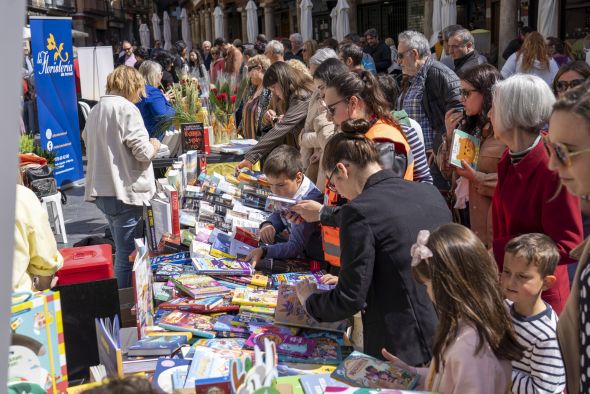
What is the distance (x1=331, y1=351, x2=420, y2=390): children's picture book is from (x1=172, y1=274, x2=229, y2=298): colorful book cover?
38.9 inches

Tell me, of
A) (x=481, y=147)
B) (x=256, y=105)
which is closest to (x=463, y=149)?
(x=481, y=147)

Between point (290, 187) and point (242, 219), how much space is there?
1.61 feet

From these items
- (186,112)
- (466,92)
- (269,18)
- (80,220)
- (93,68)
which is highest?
(269,18)

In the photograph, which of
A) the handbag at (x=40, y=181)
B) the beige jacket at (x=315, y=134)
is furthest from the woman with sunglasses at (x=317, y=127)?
the handbag at (x=40, y=181)

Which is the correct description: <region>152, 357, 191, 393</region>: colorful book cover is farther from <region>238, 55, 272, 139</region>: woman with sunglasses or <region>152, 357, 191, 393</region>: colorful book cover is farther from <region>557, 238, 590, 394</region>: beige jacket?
<region>238, 55, 272, 139</region>: woman with sunglasses

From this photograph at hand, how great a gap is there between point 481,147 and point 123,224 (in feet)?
7.76

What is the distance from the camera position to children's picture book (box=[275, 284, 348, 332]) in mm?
2527

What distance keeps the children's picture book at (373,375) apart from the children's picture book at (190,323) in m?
0.69

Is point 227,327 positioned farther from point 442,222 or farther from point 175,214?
point 175,214

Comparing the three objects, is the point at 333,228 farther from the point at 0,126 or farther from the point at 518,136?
the point at 0,126

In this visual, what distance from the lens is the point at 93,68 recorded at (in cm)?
1001

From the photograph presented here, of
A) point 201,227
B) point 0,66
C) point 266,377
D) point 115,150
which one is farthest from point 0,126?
point 115,150

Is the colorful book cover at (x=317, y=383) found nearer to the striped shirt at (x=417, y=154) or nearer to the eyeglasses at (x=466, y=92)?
the striped shirt at (x=417, y=154)

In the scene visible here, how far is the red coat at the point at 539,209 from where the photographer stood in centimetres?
231
